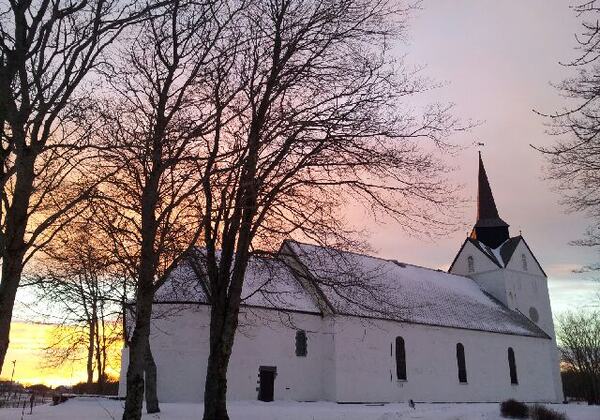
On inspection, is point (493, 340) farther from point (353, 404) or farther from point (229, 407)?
point (229, 407)

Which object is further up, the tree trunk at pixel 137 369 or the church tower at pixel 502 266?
the church tower at pixel 502 266

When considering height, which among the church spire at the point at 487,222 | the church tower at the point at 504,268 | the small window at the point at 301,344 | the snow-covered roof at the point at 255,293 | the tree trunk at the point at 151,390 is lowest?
the tree trunk at the point at 151,390

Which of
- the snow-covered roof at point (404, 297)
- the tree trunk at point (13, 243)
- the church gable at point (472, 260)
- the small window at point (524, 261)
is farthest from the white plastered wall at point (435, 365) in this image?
the tree trunk at point (13, 243)

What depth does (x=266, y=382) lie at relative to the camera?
85.0 ft

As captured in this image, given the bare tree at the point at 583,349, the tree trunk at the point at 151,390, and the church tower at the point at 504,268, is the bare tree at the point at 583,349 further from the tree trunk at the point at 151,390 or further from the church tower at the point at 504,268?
the tree trunk at the point at 151,390

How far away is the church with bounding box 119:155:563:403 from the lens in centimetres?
2431

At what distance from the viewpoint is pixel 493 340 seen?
3625cm

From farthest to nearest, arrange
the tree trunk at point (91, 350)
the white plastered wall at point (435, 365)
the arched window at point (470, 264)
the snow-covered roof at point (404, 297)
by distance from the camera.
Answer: the arched window at point (470, 264), the tree trunk at point (91, 350), the white plastered wall at point (435, 365), the snow-covered roof at point (404, 297)

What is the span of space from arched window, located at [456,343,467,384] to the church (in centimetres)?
9

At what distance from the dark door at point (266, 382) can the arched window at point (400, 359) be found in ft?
25.7

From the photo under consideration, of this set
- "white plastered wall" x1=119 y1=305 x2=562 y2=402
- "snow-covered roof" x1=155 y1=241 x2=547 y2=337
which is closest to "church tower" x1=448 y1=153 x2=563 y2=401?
"snow-covered roof" x1=155 y1=241 x2=547 y2=337

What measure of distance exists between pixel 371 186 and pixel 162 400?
16.1m

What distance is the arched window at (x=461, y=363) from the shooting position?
33.5 metres

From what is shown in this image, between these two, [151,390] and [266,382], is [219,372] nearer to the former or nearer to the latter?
[151,390]
